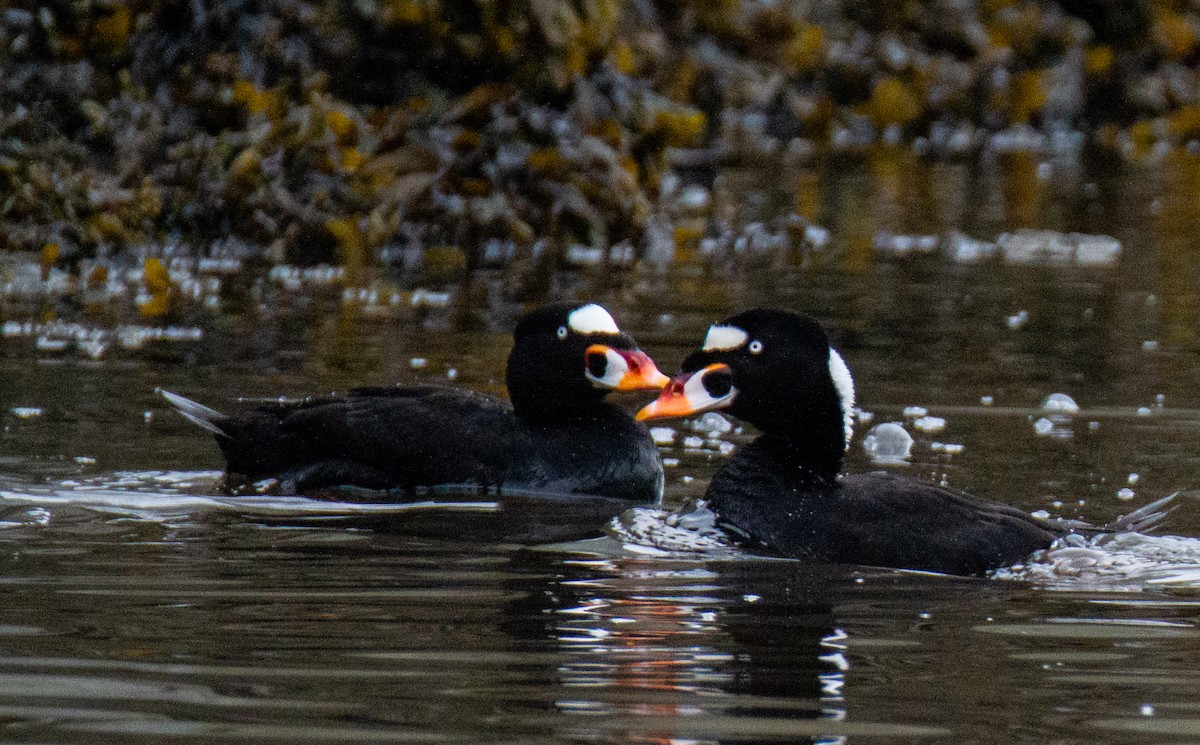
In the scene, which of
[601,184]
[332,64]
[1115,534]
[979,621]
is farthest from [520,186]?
[979,621]

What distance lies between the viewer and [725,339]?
8039 mm

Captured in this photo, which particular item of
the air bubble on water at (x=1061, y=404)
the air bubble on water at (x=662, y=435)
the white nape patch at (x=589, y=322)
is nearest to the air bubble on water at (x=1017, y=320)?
the air bubble on water at (x=1061, y=404)

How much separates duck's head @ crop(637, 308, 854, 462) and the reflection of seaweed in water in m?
0.76

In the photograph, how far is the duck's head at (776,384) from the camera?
313 inches

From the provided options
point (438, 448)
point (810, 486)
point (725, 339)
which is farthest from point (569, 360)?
point (810, 486)

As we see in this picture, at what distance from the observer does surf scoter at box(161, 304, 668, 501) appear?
8828mm

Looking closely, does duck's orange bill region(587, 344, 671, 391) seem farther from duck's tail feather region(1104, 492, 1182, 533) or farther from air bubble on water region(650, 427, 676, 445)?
duck's tail feather region(1104, 492, 1182, 533)

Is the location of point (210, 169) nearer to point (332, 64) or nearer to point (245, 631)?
point (332, 64)

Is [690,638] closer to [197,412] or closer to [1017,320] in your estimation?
[197,412]

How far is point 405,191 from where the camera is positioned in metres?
16.5

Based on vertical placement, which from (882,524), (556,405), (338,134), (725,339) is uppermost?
(338,134)

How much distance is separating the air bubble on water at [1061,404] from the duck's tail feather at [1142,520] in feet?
7.49

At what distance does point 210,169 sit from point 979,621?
414 inches

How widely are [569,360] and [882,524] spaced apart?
208 cm
